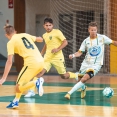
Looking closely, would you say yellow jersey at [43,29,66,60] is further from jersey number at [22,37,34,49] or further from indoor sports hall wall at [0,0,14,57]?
indoor sports hall wall at [0,0,14,57]

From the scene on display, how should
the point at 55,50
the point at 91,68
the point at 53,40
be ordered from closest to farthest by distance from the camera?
the point at 91,68
the point at 55,50
the point at 53,40

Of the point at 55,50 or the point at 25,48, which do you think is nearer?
the point at 25,48

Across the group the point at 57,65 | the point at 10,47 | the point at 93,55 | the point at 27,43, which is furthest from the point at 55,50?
the point at 10,47

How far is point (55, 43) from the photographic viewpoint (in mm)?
14188

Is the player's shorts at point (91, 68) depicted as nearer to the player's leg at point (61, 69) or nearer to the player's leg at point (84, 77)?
the player's leg at point (84, 77)

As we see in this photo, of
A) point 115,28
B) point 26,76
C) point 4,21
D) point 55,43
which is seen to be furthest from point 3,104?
point 4,21

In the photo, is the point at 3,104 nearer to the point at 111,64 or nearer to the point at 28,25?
the point at 111,64

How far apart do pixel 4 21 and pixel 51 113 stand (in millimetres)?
16722

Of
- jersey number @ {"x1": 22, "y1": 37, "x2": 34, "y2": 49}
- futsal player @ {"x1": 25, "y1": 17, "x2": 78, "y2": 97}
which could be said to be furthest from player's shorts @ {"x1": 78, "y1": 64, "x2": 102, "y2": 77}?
jersey number @ {"x1": 22, "y1": 37, "x2": 34, "y2": 49}

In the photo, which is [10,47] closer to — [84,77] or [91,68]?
[84,77]

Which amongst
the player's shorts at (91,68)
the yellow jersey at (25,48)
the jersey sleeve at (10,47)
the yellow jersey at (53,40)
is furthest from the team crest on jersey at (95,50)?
the jersey sleeve at (10,47)

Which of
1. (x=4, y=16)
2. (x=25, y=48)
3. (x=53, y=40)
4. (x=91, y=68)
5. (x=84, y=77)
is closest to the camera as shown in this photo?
(x=25, y=48)

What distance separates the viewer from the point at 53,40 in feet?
46.4

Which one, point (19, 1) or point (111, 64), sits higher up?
point (19, 1)
